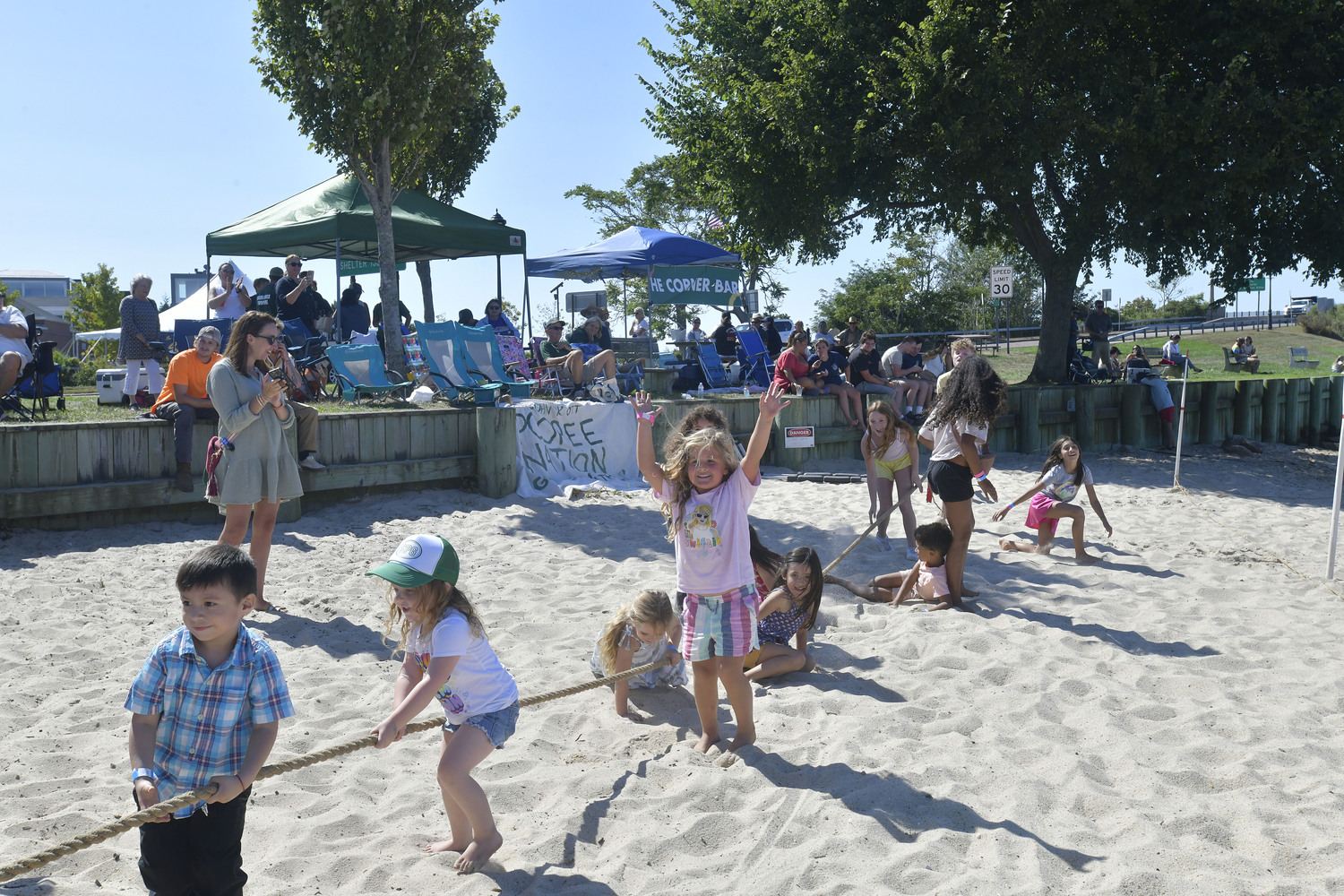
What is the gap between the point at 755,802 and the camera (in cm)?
366

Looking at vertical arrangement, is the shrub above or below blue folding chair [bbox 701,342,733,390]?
above

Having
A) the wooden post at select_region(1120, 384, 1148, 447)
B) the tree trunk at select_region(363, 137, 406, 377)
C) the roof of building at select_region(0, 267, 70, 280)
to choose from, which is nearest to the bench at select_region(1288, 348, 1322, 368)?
the wooden post at select_region(1120, 384, 1148, 447)

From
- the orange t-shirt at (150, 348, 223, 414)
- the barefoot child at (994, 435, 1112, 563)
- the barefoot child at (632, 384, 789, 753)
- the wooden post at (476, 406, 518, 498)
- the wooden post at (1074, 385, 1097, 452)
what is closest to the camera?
the barefoot child at (632, 384, 789, 753)

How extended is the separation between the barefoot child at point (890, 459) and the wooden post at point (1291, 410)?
1563 cm

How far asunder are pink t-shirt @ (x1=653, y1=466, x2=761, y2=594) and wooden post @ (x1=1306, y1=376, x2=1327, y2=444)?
20729 mm

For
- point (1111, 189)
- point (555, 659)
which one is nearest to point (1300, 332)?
point (1111, 189)

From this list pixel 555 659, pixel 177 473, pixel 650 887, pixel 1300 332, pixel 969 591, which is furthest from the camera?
pixel 1300 332

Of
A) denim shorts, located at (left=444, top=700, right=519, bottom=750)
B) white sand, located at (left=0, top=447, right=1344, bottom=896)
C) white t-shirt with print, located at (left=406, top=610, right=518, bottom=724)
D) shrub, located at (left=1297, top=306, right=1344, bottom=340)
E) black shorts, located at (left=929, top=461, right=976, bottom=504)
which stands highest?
shrub, located at (left=1297, top=306, right=1344, bottom=340)

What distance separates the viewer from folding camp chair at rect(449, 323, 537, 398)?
11078 mm

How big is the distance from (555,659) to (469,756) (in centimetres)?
206

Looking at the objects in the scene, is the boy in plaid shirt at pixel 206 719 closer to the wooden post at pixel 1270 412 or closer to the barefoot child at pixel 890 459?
the barefoot child at pixel 890 459

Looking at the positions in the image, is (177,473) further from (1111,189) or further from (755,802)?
(1111,189)

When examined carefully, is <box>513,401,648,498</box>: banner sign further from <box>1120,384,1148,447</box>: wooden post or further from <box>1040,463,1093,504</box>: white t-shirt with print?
<box>1120,384,1148,447</box>: wooden post

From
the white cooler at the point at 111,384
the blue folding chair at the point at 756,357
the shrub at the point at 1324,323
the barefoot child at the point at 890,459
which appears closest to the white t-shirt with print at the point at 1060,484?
the barefoot child at the point at 890,459
